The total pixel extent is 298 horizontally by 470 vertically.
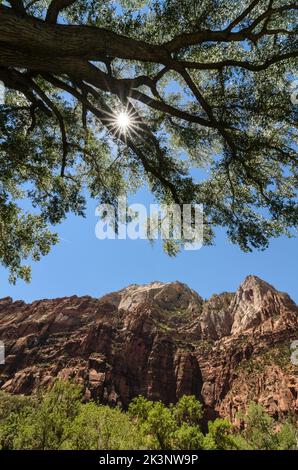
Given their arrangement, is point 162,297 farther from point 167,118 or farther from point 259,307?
point 167,118

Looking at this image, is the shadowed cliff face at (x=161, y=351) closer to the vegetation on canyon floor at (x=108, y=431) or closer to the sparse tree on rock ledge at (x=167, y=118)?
the vegetation on canyon floor at (x=108, y=431)

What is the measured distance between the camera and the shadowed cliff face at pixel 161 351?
9631 cm

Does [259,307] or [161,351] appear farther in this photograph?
[259,307]

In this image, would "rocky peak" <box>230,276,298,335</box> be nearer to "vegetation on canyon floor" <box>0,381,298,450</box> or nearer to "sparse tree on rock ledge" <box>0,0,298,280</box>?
"vegetation on canyon floor" <box>0,381,298,450</box>

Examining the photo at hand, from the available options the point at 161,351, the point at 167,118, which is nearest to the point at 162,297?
the point at 161,351

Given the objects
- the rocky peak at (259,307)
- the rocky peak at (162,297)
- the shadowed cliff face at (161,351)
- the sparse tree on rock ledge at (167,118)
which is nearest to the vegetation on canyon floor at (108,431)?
the sparse tree on rock ledge at (167,118)

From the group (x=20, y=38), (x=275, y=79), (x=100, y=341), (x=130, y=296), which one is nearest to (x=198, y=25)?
(x=275, y=79)

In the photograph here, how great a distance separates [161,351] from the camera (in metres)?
115

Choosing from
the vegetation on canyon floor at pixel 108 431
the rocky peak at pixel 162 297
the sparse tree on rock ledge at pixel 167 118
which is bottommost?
the vegetation on canyon floor at pixel 108 431

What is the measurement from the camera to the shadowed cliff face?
96312 millimetres

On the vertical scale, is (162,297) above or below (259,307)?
above

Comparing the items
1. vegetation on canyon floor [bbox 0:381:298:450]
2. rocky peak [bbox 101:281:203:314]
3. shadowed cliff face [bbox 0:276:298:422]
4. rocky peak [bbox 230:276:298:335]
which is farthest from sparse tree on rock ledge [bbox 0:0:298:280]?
rocky peak [bbox 101:281:203:314]

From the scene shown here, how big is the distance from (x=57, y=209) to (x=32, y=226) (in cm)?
155
